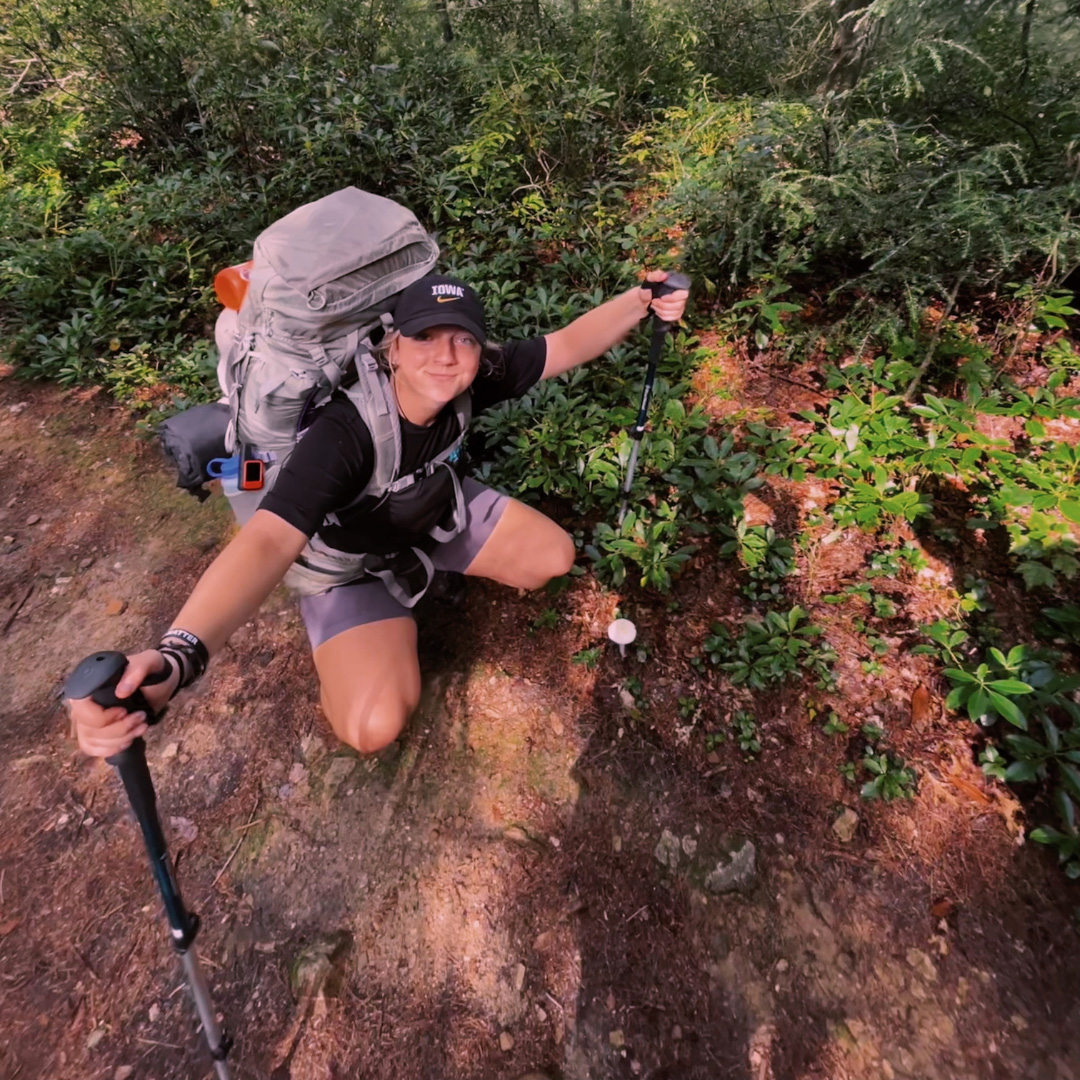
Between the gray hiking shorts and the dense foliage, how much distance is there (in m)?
0.56

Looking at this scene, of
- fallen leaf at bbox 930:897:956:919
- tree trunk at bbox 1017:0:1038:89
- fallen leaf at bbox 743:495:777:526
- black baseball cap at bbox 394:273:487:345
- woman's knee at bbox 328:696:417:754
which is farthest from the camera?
tree trunk at bbox 1017:0:1038:89

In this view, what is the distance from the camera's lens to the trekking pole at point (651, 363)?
3.08 meters

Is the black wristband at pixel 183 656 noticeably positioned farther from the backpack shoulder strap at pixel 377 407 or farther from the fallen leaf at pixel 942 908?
the fallen leaf at pixel 942 908

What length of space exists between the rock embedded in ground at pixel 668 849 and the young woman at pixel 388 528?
4.56ft

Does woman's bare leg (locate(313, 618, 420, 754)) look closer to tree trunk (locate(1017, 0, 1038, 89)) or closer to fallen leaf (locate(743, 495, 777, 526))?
fallen leaf (locate(743, 495, 777, 526))

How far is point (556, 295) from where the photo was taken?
4625 millimetres

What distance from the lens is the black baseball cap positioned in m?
2.43

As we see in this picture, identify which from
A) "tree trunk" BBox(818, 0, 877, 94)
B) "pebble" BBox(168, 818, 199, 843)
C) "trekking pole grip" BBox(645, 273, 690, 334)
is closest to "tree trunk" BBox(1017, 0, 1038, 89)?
"tree trunk" BBox(818, 0, 877, 94)

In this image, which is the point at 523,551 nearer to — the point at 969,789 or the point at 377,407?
the point at 377,407

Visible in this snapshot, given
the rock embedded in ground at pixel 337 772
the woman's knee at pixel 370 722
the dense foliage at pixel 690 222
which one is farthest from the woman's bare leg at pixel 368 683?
the dense foliage at pixel 690 222

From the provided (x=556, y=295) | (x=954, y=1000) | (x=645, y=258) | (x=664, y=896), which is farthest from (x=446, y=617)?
(x=645, y=258)

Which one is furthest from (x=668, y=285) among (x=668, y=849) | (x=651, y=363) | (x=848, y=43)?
(x=848, y=43)

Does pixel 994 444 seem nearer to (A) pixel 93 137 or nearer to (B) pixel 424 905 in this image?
(B) pixel 424 905

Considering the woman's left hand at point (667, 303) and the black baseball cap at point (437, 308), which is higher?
the black baseball cap at point (437, 308)
